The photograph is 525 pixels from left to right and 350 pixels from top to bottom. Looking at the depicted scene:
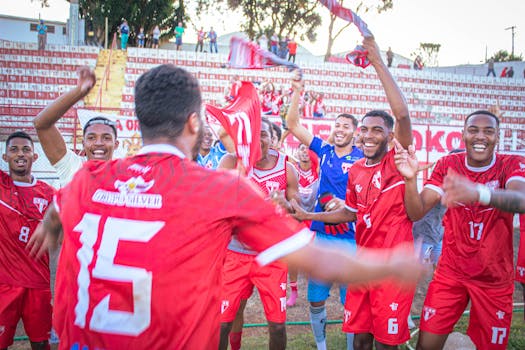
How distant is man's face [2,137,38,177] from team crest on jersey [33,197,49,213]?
0.26 meters

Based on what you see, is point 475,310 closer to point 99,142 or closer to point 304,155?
point 99,142

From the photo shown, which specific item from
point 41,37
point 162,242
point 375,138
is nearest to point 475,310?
point 375,138

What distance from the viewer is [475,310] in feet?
12.1

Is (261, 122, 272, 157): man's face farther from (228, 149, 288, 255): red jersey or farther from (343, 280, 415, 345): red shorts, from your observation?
(343, 280, 415, 345): red shorts

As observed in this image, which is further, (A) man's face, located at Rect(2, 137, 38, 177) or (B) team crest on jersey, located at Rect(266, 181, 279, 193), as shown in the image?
(B) team crest on jersey, located at Rect(266, 181, 279, 193)

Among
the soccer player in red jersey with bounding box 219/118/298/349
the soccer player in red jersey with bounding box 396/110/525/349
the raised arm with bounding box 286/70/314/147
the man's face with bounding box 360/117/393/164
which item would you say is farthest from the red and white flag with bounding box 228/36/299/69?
the soccer player in red jersey with bounding box 396/110/525/349

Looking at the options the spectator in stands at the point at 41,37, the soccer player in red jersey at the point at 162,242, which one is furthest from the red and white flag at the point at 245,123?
the spectator in stands at the point at 41,37

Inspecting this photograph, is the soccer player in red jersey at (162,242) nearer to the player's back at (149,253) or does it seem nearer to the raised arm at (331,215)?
the player's back at (149,253)

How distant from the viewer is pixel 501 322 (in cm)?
362

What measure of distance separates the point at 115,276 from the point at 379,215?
262 cm

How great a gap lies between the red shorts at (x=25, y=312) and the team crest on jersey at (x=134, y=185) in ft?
8.46

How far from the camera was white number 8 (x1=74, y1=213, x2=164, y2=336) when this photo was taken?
1640 millimetres

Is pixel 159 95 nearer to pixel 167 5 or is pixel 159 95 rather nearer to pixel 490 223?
pixel 490 223

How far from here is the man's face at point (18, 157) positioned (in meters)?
3.96
